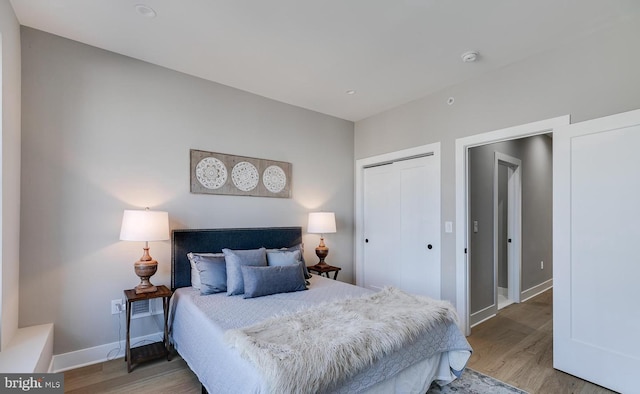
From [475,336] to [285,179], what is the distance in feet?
8.91

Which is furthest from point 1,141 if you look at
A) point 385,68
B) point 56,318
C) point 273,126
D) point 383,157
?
point 383,157

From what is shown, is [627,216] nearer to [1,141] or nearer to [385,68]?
[385,68]

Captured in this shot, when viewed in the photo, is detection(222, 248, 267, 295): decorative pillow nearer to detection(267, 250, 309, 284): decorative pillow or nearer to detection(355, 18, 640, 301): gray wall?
detection(267, 250, 309, 284): decorative pillow

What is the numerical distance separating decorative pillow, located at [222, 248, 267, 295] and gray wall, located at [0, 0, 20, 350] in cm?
141

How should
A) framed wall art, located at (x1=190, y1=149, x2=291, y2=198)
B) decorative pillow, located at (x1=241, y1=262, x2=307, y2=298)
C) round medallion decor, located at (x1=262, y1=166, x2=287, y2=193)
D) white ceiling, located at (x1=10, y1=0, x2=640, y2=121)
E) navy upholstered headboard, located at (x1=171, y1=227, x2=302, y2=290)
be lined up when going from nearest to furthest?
white ceiling, located at (x1=10, y1=0, x2=640, y2=121) < decorative pillow, located at (x1=241, y1=262, x2=307, y2=298) < navy upholstered headboard, located at (x1=171, y1=227, x2=302, y2=290) < framed wall art, located at (x1=190, y1=149, x2=291, y2=198) < round medallion decor, located at (x1=262, y1=166, x2=287, y2=193)

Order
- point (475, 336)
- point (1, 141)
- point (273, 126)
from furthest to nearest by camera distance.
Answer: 1. point (273, 126)
2. point (475, 336)
3. point (1, 141)

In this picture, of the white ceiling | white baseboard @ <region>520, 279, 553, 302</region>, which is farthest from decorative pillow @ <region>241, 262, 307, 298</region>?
white baseboard @ <region>520, 279, 553, 302</region>

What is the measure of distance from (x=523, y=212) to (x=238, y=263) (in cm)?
408

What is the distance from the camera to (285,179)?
3.78 metres

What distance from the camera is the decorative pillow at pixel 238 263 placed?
8.44 feet

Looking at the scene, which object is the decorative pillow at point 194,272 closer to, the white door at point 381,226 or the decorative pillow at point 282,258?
the decorative pillow at point 282,258

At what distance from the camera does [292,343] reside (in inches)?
61.6

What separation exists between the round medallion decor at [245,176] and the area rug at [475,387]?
256 cm

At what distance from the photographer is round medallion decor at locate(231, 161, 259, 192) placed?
3.38m
